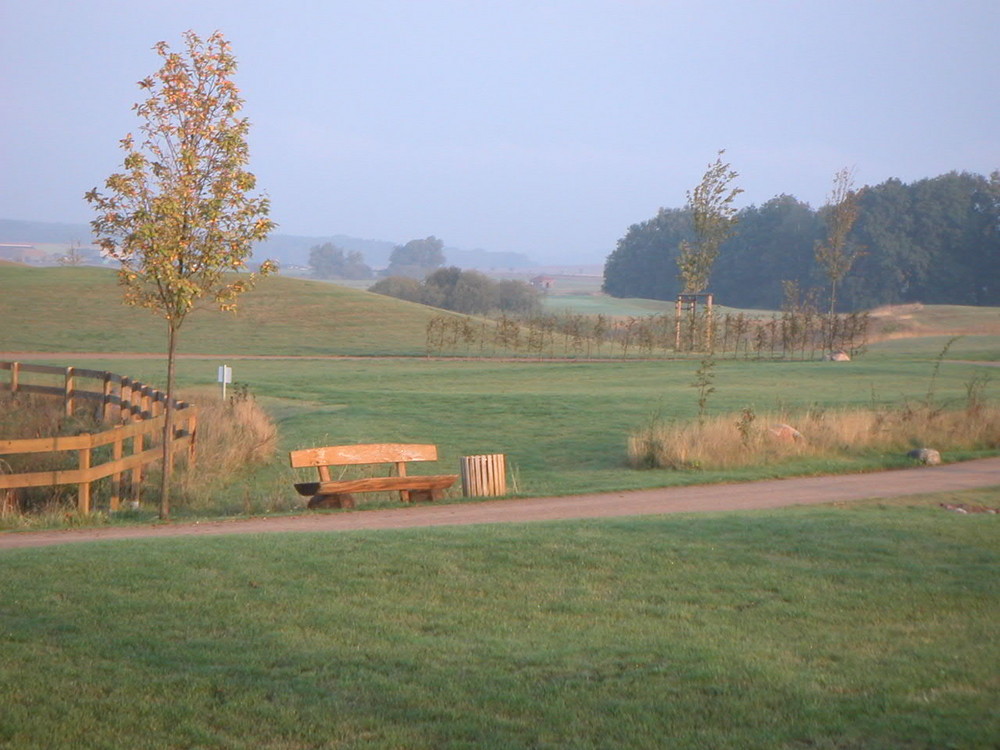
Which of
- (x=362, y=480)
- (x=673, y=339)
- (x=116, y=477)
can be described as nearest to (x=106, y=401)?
(x=116, y=477)

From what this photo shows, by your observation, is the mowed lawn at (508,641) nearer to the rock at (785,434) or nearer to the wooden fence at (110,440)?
the wooden fence at (110,440)

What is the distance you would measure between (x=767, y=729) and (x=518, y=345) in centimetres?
4956

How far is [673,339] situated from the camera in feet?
187

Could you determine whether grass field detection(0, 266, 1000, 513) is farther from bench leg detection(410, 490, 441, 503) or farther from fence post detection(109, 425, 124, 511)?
bench leg detection(410, 490, 441, 503)

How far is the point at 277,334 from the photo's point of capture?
61.7m

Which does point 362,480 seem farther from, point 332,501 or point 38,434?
point 38,434

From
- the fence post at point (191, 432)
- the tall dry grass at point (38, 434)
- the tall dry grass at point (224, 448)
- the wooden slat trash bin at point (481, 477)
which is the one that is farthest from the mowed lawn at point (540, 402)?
the tall dry grass at point (38, 434)

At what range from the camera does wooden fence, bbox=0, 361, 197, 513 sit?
14641 mm

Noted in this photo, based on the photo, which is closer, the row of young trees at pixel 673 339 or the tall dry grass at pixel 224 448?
the tall dry grass at pixel 224 448

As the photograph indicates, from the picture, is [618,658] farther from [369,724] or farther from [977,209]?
[977,209]

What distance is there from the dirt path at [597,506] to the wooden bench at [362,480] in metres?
0.34

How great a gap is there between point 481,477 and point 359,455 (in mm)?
1804

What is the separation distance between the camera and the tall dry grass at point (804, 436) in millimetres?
19531

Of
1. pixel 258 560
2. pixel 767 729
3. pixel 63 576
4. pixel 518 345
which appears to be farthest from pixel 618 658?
pixel 518 345
